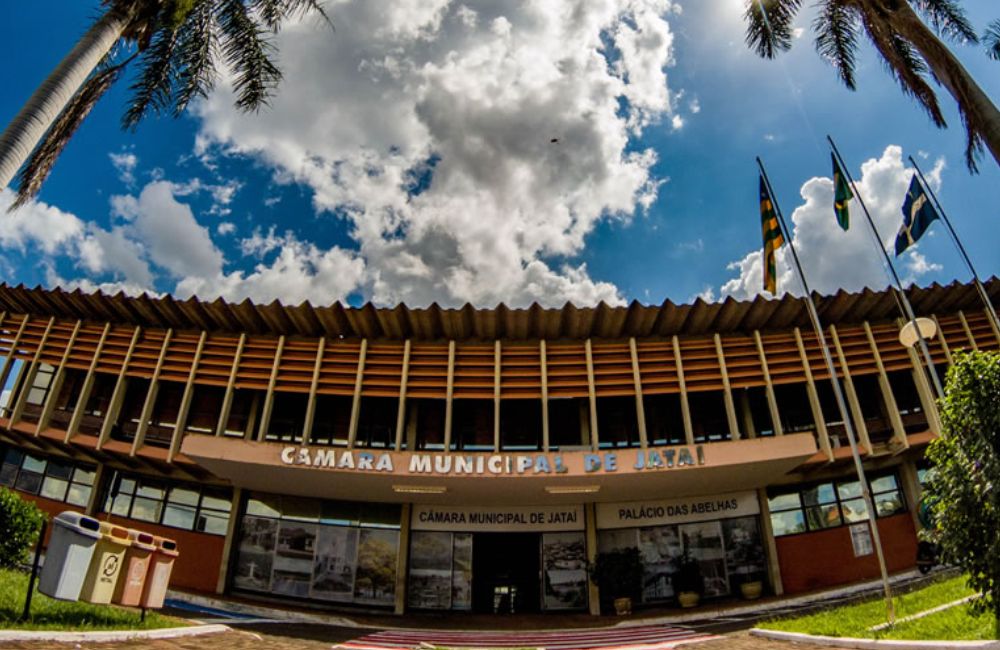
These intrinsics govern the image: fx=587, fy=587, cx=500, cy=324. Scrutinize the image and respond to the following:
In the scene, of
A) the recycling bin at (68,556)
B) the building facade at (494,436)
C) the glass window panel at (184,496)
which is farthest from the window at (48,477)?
the recycling bin at (68,556)

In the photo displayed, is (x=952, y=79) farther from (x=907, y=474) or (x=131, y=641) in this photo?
(x=131, y=641)

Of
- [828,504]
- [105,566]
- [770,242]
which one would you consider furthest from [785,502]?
[105,566]

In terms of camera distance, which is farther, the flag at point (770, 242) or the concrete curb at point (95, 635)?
the flag at point (770, 242)

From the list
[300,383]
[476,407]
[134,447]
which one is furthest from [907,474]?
[134,447]

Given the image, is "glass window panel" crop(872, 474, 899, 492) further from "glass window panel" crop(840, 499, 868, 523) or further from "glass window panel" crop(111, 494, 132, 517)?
"glass window panel" crop(111, 494, 132, 517)

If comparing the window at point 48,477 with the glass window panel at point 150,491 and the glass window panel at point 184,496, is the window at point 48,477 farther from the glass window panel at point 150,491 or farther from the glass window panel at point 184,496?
the glass window panel at point 184,496

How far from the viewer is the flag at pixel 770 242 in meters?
14.6

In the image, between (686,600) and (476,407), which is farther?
(476,407)

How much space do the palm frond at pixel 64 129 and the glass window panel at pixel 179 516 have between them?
11.2 m

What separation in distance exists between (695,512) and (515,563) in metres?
5.85

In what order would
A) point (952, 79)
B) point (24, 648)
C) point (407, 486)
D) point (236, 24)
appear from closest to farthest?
point (24, 648), point (952, 79), point (236, 24), point (407, 486)

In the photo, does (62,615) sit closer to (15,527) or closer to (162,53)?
(15,527)

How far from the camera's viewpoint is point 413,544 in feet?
60.1

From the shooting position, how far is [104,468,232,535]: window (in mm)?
18719
